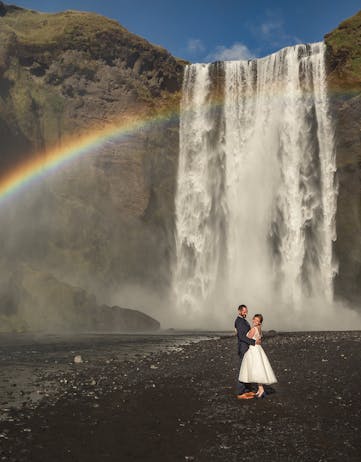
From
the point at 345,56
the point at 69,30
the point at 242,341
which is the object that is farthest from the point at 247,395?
the point at 69,30

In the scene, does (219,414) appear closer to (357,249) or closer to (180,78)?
(357,249)

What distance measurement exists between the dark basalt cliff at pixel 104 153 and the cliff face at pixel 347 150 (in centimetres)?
10

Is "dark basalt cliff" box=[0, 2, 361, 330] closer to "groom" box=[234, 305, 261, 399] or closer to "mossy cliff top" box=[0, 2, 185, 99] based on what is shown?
"mossy cliff top" box=[0, 2, 185, 99]

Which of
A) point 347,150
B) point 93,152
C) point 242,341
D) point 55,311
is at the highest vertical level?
point 93,152

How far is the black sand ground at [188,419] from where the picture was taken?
8.16 m

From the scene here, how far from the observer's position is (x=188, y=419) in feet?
33.6

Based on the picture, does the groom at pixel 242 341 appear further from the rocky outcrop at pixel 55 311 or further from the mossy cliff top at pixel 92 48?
the mossy cliff top at pixel 92 48

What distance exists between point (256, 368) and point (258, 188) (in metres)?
42.1

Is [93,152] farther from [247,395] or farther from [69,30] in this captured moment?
[247,395]

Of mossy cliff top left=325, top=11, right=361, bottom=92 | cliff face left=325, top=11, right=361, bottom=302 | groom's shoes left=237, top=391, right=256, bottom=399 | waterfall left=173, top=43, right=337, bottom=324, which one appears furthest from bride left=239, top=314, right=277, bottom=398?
mossy cliff top left=325, top=11, right=361, bottom=92

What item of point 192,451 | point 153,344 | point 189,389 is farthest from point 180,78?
point 192,451

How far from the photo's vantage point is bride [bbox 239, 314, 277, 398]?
1140cm

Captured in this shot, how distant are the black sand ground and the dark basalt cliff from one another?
34.3 meters

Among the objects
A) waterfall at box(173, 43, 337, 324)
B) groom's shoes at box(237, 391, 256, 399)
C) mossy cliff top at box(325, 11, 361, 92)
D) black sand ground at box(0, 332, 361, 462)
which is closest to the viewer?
black sand ground at box(0, 332, 361, 462)
